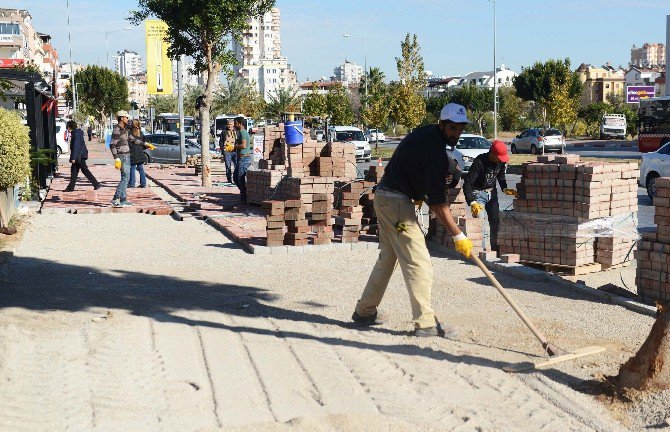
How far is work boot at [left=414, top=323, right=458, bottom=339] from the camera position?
6754 millimetres

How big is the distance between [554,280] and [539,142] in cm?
3840

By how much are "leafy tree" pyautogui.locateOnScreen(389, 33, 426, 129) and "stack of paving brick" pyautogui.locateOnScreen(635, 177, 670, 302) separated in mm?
43450

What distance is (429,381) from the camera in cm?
566

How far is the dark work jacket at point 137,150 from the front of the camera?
63.2 ft

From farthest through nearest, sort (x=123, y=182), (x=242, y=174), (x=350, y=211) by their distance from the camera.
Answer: (x=242, y=174)
(x=123, y=182)
(x=350, y=211)

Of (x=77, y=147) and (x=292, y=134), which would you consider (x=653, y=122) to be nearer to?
(x=77, y=147)

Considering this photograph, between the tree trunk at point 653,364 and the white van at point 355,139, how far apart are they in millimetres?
35311

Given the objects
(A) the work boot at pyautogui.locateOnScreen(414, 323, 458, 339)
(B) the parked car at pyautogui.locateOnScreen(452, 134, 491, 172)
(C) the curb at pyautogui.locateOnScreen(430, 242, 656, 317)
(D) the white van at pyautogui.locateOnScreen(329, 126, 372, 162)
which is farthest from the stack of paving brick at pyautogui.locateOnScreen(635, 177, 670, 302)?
(D) the white van at pyautogui.locateOnScreen(329, 126, 372, 162)

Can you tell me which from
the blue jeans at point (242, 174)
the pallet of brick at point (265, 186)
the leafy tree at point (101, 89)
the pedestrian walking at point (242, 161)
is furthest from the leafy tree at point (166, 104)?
the pallet of brick at point (265, 186)

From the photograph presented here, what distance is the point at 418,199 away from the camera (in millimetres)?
6836

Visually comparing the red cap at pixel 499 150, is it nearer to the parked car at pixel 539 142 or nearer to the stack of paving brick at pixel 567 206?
the stack of paving brick at pixel 567 206

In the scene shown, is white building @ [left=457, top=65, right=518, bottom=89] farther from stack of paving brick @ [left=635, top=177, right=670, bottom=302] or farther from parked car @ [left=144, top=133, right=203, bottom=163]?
stack of paving brick @ [left=635, top=177, right=670, bottom=302]

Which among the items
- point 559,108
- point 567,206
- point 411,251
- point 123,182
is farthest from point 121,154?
point 559,108

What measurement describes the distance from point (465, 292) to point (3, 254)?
604cm
